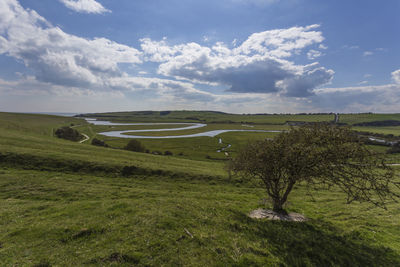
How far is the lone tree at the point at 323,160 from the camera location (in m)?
12.3

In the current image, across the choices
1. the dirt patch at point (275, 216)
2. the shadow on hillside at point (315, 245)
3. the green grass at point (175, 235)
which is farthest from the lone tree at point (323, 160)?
the green grass at point (175, 235)

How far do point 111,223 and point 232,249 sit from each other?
8.64 metres

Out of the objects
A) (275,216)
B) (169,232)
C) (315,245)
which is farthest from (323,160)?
(169,232)

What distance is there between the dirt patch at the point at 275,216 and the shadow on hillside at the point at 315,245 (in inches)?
49.0

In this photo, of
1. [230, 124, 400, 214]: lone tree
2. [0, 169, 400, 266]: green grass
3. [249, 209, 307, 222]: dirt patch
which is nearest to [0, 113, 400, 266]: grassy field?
[0, 169, 400, 266]: green grass

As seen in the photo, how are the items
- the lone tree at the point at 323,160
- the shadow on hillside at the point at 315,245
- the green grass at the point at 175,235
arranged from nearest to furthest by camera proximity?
the green grass at the point at 175,235, the shadow on hillside at the point at 315,245, the lone tree at the point at 323,160

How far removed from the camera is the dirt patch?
16.0 meters

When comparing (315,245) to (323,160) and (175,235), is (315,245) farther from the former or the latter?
(175,235)

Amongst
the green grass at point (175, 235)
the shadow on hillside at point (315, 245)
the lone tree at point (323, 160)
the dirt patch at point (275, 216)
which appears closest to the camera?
the green grass at point (175, 235)

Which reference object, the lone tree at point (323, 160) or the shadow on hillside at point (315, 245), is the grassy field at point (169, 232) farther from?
the lone tree at point (323, 160)

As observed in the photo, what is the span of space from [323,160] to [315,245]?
5995mm

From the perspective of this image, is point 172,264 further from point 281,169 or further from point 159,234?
point 281,169

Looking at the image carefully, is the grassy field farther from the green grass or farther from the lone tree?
the lone tree

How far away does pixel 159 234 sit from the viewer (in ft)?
36.0
